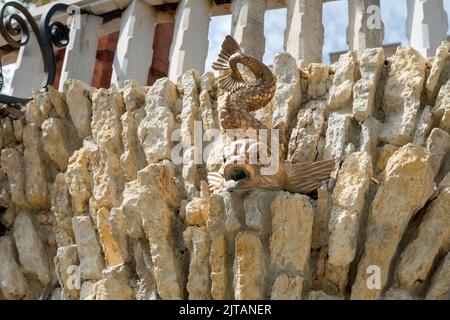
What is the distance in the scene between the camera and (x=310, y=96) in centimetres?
896

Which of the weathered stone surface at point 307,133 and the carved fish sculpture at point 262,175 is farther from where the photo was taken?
the weathered stone surface at point 307,133

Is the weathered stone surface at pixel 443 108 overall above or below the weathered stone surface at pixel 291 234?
Result: above

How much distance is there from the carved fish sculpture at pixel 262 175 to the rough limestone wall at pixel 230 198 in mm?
112

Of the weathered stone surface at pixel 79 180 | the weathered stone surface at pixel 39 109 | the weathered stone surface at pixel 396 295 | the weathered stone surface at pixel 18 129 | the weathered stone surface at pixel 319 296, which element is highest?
the weathered stone surface at pixel 39 109

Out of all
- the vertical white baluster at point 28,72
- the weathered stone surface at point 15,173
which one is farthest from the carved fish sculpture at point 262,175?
the vertical white baluster at point 28,72

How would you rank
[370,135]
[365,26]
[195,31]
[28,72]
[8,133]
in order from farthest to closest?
[28,72] → [195,31] → [8,133] → [365,26] → [370,135]

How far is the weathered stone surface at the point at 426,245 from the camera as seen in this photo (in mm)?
7383

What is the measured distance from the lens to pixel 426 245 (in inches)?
294

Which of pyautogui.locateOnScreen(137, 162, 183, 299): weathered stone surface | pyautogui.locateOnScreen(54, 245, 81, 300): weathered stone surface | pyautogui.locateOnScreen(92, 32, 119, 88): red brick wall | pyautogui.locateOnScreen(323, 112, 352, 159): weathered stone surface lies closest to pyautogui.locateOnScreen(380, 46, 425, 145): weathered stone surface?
pyautogui.locateOnScreen(323, 112, 352, 159): weathered stone surface

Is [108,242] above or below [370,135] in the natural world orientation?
below

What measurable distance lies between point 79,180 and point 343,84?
9.98ft

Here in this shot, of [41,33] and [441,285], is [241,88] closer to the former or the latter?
[441,285]

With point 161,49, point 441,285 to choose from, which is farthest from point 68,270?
point 161,49

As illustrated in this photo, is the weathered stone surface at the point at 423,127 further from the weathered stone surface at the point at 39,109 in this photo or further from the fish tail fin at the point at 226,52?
the weathered stone surface at the point at 39,109
